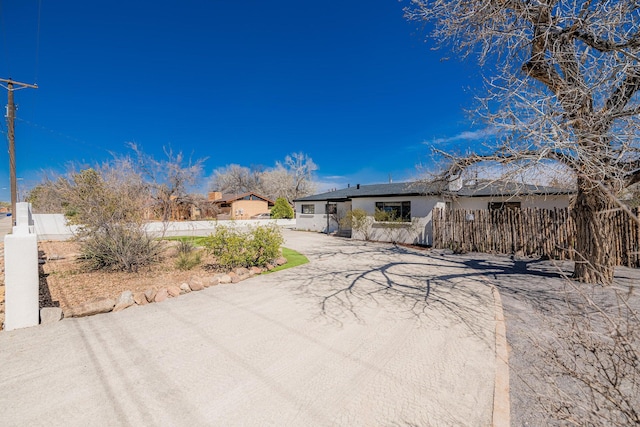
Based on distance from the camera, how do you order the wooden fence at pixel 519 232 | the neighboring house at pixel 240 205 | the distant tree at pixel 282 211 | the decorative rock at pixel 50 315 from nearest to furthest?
the decorative rock at pixel 50 315
the wooden fence at pixel 519 232
the distant tree at pixel 282 211
the neighboring house at pixel 240 205

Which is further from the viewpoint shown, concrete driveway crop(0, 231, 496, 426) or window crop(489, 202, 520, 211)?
window crop(489, 202, 520, 211)

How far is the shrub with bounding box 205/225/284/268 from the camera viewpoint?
26.9 feet

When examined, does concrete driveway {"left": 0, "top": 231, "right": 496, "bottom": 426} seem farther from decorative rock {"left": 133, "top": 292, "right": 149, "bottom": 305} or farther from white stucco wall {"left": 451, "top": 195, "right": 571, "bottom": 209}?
white stucco wall {"left": 451, "top": 195, "right": 571, "bottom": 209}

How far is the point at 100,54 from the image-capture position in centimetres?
1466

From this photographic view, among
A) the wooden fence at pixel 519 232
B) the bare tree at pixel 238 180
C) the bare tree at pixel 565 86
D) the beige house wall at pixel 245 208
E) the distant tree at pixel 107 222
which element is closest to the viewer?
the bare tree at pixel 565 86

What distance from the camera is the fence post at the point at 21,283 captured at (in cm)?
424

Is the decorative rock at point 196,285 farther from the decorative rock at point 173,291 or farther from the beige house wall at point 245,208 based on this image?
the beige house wall at point 245,208

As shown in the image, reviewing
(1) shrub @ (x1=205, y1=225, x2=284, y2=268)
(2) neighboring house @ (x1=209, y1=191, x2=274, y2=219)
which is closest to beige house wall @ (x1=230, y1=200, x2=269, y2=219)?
(2) neighboring house @ (x1=209, y1=191, x2=274, y2=219)

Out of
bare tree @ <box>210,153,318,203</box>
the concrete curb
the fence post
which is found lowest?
the concrete curb

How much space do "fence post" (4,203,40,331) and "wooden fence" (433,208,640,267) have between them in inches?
523

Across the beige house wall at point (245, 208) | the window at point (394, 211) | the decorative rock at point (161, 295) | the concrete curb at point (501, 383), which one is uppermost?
the beige house wall at point (245, 208)

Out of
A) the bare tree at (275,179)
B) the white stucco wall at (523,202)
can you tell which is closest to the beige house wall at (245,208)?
the bare tree at (275,179)

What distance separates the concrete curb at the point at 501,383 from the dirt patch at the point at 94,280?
6.39m

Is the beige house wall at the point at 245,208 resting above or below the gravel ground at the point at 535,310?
above
